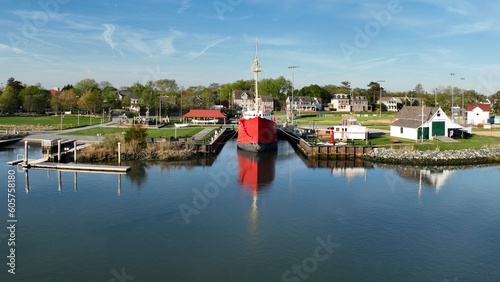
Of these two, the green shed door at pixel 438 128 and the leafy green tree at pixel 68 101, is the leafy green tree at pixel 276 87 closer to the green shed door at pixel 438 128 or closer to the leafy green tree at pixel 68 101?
the leafy green tree at pixel 68 101

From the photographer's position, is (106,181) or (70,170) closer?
(106,181)

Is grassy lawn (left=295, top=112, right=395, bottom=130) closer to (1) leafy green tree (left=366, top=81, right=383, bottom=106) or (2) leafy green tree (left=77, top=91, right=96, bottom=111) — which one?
(2) leafy green tree (left=77, top=91, right=96, bottom=111)

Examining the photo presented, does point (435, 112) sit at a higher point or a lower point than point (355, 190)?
higher

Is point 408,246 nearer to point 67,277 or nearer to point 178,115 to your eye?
point 67,277

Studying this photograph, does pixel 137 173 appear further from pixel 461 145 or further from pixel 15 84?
pixel 15 84

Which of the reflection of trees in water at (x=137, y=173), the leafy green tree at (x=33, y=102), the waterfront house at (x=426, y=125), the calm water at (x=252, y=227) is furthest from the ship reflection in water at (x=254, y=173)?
the leafy green tree at (x=33, y=102)

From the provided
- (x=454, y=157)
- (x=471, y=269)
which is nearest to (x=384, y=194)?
(x=471, y=269)

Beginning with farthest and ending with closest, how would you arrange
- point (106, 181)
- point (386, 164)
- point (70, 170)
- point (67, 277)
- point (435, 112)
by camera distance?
point (435, 112) → point (386, 164) → point (70, 170) → point (106, 181) → point (67, 277)
